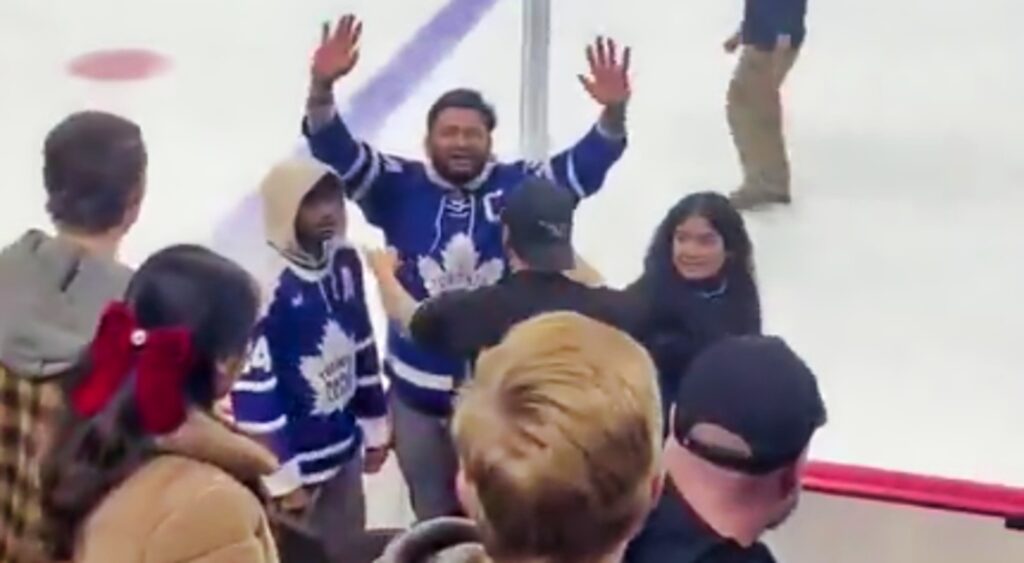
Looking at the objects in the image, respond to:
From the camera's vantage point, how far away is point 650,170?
177 inches

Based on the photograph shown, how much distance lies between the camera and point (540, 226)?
244cm

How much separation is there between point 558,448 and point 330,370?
1441 millimetres

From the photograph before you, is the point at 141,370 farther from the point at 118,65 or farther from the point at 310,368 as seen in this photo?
the point at 118,65

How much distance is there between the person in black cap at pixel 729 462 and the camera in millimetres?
1541

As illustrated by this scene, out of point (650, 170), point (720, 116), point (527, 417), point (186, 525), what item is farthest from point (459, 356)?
point (720, 116)

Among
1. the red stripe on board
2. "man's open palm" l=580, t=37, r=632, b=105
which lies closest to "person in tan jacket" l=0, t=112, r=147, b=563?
"man's open palm" l=580, t=37, r=632, b=105

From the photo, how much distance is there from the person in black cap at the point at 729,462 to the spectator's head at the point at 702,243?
90cm

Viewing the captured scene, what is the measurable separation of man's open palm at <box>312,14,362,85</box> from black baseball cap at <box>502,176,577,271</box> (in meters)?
0.54

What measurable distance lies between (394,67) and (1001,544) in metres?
2.60

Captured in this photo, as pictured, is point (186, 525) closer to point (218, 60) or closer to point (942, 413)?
point (942, 413)

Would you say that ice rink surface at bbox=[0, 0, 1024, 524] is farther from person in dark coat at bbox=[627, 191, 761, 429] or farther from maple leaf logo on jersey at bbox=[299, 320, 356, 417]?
maple leaf logo on jersey at bbox=[299, 320, 356, 417]

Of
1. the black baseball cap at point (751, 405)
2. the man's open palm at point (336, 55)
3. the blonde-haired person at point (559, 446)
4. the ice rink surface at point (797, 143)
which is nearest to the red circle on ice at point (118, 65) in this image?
the ice rink surface at point (797, 143)

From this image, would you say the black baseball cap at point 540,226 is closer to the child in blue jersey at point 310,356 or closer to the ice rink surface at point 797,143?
the child in blue jersey at point 310,356

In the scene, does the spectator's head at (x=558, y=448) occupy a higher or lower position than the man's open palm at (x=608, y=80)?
lower
